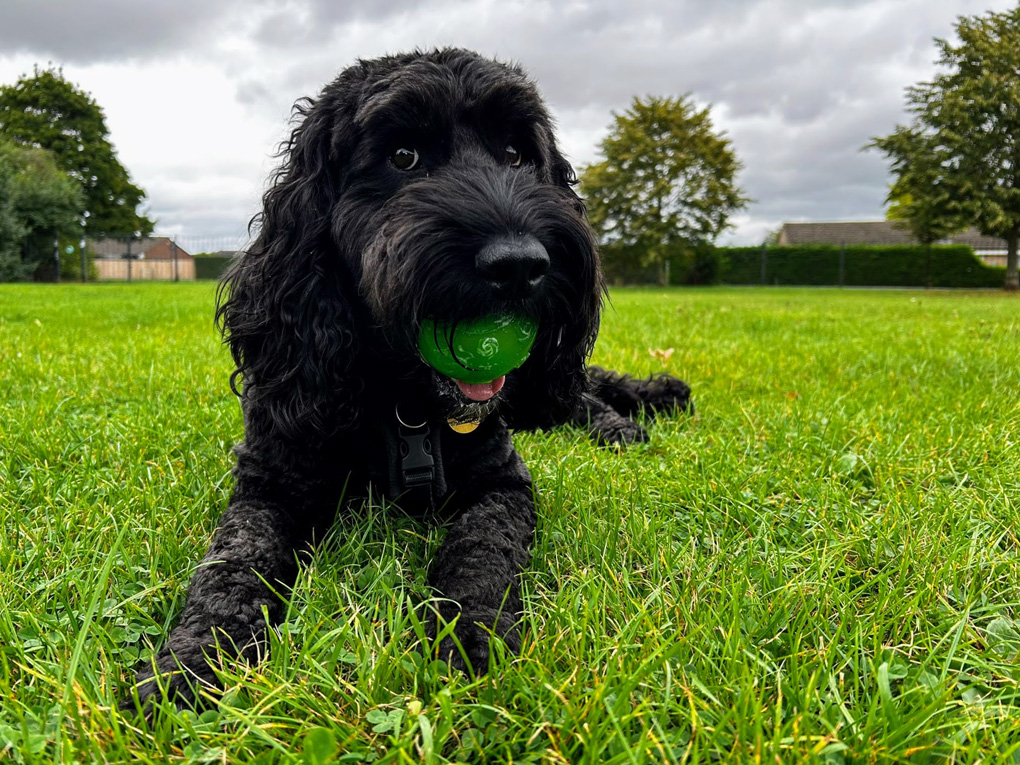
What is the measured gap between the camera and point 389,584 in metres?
2.05

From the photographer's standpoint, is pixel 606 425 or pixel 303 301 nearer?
pixel 303 301

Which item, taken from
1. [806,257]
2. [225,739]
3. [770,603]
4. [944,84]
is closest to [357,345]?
[225,739]

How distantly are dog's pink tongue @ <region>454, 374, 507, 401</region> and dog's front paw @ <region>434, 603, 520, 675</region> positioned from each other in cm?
69

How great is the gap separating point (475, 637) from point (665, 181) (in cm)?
3984

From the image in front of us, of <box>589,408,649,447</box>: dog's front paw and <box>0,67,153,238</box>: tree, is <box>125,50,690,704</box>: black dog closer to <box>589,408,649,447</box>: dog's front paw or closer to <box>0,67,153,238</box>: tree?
<box>589,408,649,447</box>: dog's front paw

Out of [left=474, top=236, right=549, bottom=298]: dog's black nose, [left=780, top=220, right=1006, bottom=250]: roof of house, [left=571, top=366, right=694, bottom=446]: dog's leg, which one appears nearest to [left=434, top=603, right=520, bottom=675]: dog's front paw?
[left=474, top=236, right=549, bottom=298]: dog's black nose

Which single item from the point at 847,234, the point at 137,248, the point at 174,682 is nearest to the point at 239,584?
the point at 174,682

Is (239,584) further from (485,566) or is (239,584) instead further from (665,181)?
(665,181)

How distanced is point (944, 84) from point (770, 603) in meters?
37.8

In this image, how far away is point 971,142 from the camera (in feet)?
99.2

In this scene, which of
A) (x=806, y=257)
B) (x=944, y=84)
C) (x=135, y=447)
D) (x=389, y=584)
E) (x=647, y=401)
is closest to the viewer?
(x=389, y=584)

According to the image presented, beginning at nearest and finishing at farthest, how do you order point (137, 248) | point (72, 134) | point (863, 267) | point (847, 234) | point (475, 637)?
point (475, 637) < point (137, 248) < point (863, 267) < point (72, 134) < point (847, 234)

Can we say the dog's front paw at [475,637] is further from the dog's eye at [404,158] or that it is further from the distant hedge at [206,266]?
the distant hedge at [206,266]

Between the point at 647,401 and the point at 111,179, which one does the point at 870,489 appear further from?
the point at 111,179
